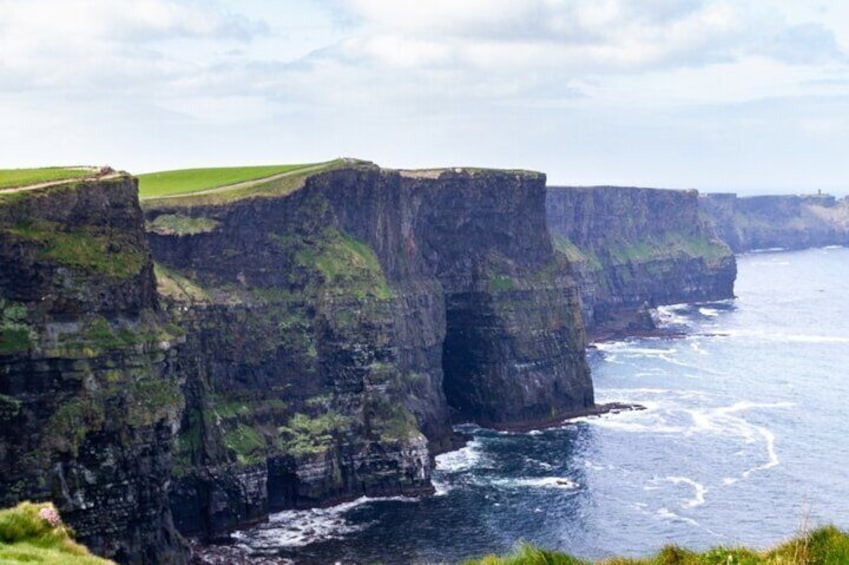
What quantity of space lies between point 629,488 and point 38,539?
269ft

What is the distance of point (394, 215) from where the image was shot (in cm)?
13775

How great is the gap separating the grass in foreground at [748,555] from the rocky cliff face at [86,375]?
188 ft

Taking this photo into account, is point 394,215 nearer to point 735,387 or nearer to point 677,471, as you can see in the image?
point 677,471

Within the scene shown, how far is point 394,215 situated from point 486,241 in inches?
865

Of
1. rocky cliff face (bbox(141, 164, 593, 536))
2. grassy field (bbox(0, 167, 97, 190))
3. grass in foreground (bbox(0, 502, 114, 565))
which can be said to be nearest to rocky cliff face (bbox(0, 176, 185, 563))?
grassy field (bbox(0, 167, 97, 190))

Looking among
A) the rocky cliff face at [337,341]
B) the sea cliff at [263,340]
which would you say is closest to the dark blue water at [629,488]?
the rocky cliff face at [337,341]

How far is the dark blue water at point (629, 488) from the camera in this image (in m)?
92.7

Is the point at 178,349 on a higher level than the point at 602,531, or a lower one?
higher

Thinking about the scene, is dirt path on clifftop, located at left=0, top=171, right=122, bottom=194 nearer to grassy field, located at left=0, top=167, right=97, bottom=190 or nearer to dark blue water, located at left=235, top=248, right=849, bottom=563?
grassy field, located at left=0, top=167, right=97, bottom=190

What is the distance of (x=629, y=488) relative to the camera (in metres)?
110

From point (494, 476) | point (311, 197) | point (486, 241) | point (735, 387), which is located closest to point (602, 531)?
point (494, 476)

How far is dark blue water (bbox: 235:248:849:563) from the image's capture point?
92.7m

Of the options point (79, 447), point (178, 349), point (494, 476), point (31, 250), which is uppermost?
point (31, 250)

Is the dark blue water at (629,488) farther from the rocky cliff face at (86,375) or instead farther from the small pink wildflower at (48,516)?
the small pink wildflower at (48,516)
